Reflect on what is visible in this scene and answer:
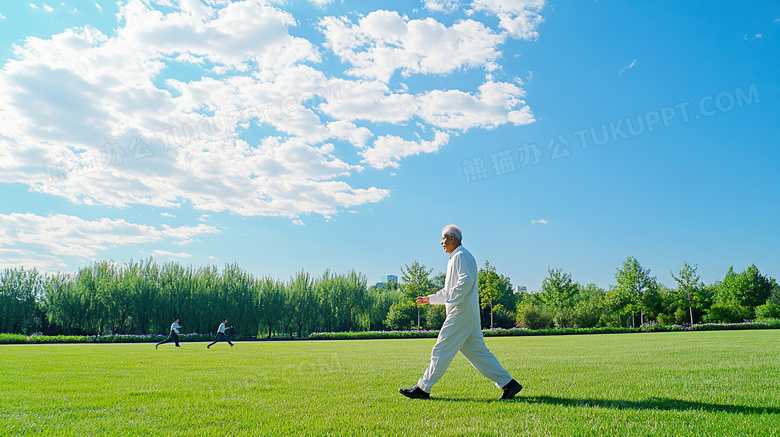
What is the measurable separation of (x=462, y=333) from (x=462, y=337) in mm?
49

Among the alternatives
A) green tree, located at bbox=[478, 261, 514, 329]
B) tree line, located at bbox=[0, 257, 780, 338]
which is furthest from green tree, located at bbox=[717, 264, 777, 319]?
green tree, located at bbox=[478, 261, 514, 329]

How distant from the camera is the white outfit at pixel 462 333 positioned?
556cm

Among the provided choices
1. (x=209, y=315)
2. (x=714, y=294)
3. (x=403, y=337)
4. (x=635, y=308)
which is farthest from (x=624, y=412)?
(x=714, y=294)

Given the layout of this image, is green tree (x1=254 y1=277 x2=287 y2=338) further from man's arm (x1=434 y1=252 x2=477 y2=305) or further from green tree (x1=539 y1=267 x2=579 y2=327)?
man's arm (x1=434 y1=252 x2=477 y2=305)

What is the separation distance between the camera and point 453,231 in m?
6.08

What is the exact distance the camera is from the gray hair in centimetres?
607

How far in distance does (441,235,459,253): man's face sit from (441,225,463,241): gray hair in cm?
4

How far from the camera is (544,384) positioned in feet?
21.9

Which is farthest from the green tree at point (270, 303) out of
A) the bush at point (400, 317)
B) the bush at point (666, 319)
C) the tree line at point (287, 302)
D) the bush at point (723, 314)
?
the bush at point (723, 314)

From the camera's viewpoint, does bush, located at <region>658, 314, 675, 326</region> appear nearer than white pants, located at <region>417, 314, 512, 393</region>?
No

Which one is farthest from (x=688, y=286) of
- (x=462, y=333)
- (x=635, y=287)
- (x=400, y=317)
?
(x=462, y=333)

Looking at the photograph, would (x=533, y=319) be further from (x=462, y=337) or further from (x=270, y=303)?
(x=462, y=337)

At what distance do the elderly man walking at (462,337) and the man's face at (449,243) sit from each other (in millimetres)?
240

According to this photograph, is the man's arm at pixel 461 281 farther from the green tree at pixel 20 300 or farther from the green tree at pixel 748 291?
the green tree at pixel 748 291
